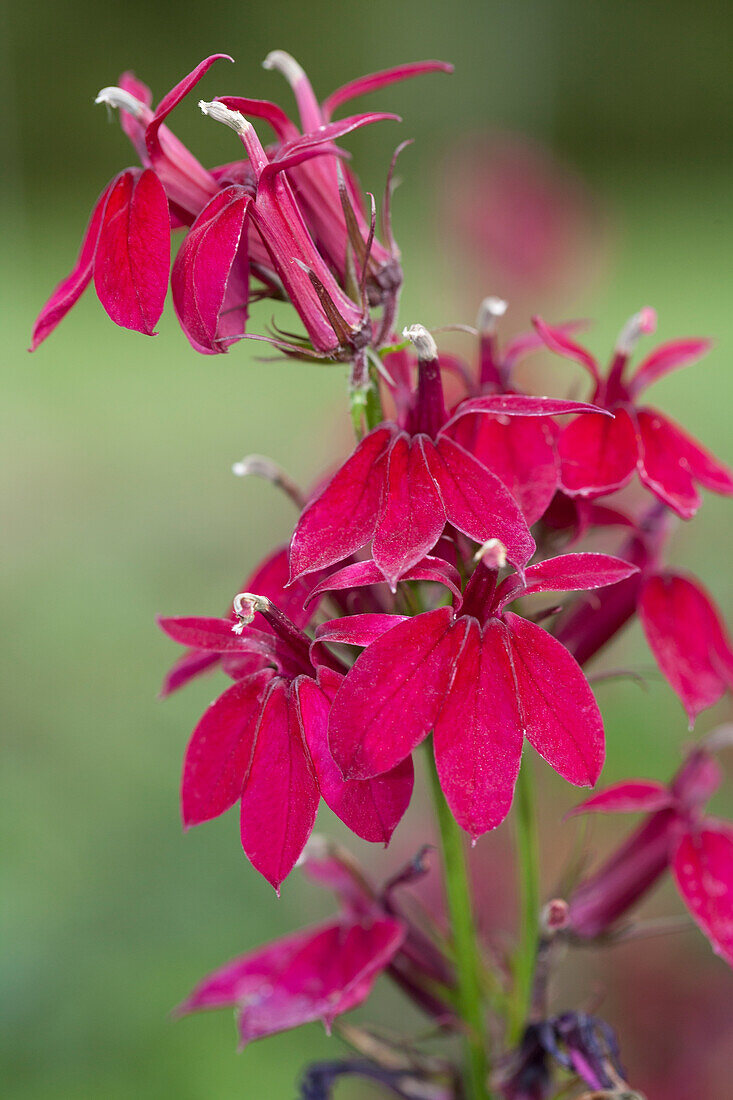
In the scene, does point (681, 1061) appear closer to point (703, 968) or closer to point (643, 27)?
point (703, 968)

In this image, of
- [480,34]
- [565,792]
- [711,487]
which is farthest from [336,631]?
[480,34]

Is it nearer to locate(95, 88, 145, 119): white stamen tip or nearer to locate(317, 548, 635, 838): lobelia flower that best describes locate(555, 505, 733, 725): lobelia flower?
locate(317, 548, 635, 838): lobelia flower

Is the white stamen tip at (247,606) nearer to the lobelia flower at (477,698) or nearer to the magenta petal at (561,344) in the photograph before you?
the lobelia flower at (477,698)

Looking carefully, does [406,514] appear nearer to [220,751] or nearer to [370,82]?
[220,751]

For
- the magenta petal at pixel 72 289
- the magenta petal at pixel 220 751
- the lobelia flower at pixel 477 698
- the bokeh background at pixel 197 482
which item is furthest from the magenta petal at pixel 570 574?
the bokeh background at pixel 197 482

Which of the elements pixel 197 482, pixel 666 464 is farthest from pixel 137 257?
pixel 197 482
